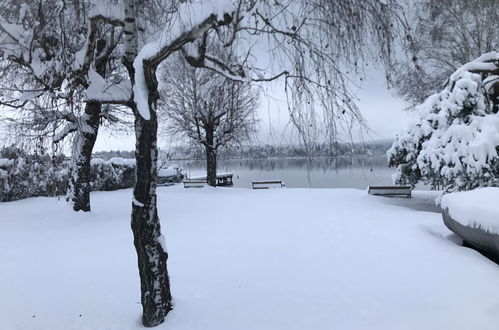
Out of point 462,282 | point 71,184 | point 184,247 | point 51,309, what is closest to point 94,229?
point 71,184

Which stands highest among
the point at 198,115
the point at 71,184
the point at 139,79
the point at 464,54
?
the point at 464,54

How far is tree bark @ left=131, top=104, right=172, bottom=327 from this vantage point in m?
3.36

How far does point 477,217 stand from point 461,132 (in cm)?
564

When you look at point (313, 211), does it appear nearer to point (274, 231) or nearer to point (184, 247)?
point (274, 231)

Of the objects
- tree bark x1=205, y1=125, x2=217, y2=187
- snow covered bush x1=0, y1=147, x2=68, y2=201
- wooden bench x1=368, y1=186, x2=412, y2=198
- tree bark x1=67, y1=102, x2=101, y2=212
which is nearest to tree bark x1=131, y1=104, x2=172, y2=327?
tree bark x1=67, y1=102, x2=101, y2=212

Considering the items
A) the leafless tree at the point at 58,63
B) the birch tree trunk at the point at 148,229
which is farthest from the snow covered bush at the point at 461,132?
the leafless tree at the point at 58,63

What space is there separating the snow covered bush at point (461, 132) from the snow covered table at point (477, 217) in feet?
12.8

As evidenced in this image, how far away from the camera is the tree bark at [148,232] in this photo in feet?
11.0

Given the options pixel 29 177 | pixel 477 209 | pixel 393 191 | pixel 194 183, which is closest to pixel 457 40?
pixel 393 191

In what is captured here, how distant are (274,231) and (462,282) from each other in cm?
375

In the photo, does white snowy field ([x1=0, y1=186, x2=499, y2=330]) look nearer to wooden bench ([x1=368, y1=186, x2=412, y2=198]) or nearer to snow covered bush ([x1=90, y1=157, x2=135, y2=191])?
wooden bench ([x1=368, y1=186, x2=412, y2=198])

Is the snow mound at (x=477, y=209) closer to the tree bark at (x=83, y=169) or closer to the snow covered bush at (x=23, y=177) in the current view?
the tree bark at (x=83, y=169)

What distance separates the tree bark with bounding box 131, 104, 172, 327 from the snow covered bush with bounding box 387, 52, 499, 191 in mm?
9489

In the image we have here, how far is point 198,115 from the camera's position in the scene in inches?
716
